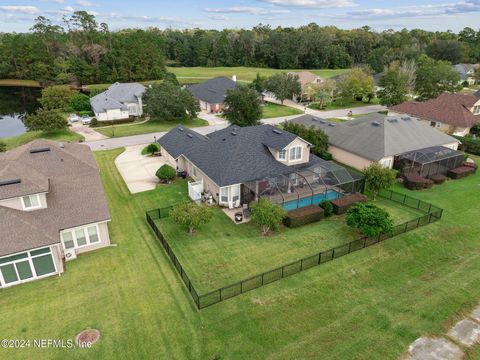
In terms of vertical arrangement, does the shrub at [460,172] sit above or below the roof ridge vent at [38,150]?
below

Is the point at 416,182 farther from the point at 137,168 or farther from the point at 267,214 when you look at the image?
the point at 137,168

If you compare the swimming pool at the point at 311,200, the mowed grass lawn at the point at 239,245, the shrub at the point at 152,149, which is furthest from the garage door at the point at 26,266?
the shrub at the point at 152,149

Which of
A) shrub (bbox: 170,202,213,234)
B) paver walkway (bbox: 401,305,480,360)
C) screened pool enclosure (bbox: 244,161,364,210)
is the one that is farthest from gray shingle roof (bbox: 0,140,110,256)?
paver walkway (bbox: 401,305,480,360)

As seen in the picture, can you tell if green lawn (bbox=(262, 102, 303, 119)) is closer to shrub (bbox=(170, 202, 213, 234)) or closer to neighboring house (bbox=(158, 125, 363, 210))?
neighboring house (bbox=(158, 125, 363, 210))

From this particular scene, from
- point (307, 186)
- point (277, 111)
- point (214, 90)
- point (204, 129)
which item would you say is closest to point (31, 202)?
point (307, 186)

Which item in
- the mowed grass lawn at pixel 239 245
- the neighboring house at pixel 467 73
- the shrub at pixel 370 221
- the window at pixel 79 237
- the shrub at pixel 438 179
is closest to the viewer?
the mowed grass lawn at pixel 239 245

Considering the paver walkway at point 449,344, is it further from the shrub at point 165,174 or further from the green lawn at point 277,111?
the green lawn at point 277,111
